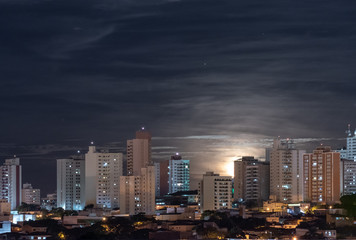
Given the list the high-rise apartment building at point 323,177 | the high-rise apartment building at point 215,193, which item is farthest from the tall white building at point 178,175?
the high-rise apartment building at point 323,177

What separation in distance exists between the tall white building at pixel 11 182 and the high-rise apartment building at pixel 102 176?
4.34 metres

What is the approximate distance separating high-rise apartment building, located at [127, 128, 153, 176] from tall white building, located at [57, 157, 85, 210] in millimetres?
2105

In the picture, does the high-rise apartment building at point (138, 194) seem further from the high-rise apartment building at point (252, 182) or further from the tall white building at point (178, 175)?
the tall white building at point (178, 175)

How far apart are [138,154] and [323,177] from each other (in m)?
7.03

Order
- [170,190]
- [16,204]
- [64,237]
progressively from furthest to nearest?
[170,190] → [16,204] → [64,237]

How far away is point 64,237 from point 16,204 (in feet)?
60.2

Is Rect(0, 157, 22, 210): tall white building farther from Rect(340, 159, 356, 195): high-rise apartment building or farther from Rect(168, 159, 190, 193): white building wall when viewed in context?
Rect(340, 159, 356, 195): high-rise apartment building

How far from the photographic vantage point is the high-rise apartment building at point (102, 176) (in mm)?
37219

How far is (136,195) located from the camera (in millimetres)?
34062

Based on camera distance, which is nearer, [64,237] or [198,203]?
[64,237]

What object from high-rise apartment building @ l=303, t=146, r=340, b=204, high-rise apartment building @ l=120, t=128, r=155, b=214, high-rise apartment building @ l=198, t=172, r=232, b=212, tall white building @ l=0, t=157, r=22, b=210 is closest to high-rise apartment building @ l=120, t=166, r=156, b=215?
high-rise apartment building @ l=120, t=128, r=155, b=214

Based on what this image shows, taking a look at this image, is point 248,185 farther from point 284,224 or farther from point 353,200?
point 284,224

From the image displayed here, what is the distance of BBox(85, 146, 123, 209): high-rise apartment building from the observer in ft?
122

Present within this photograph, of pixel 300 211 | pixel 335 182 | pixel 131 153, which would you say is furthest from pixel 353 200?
pixel 131 153
